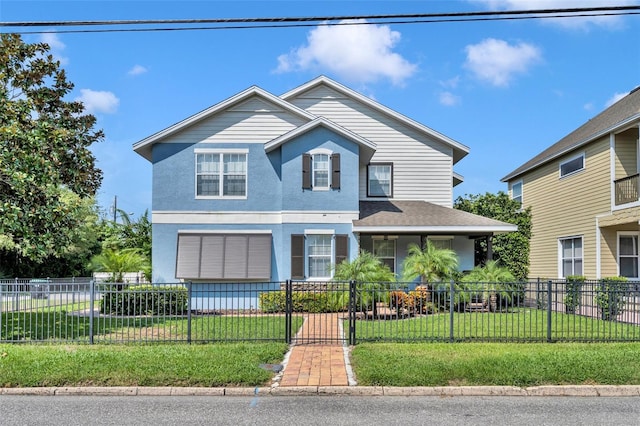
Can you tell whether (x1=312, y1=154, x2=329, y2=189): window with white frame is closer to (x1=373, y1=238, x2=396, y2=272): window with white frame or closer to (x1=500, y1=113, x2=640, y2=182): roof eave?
(x1=373, y1=238, x2=396, y2=272): window with white frame

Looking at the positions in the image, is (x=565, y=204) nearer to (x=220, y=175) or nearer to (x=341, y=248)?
(x=341, y=248)

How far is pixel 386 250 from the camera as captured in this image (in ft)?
65.2

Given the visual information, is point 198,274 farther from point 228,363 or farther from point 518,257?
point 518,257

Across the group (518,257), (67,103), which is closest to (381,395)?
(67,103)

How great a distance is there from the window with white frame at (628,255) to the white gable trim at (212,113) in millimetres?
Result: 11938

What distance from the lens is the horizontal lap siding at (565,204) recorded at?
763 inches

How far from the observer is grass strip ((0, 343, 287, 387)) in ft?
27.4

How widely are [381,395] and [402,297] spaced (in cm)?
687

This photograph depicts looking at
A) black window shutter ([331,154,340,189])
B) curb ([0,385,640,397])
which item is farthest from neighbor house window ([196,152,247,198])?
curb ([0,385,640,397])

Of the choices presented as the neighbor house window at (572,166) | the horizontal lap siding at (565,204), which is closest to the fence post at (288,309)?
the horizontal lap siding at (565,204)

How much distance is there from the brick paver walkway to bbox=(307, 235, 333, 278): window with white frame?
5.92 metres

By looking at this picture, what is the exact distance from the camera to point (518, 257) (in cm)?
2447

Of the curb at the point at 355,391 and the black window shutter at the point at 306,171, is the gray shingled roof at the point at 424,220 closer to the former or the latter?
the black window shutter at the point at 306,171

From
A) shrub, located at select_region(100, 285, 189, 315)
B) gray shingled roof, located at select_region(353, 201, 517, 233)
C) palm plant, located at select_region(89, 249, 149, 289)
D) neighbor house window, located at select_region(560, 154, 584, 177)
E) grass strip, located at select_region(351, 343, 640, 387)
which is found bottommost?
grass strip, located at select_region(351, 343, 640, 387)
